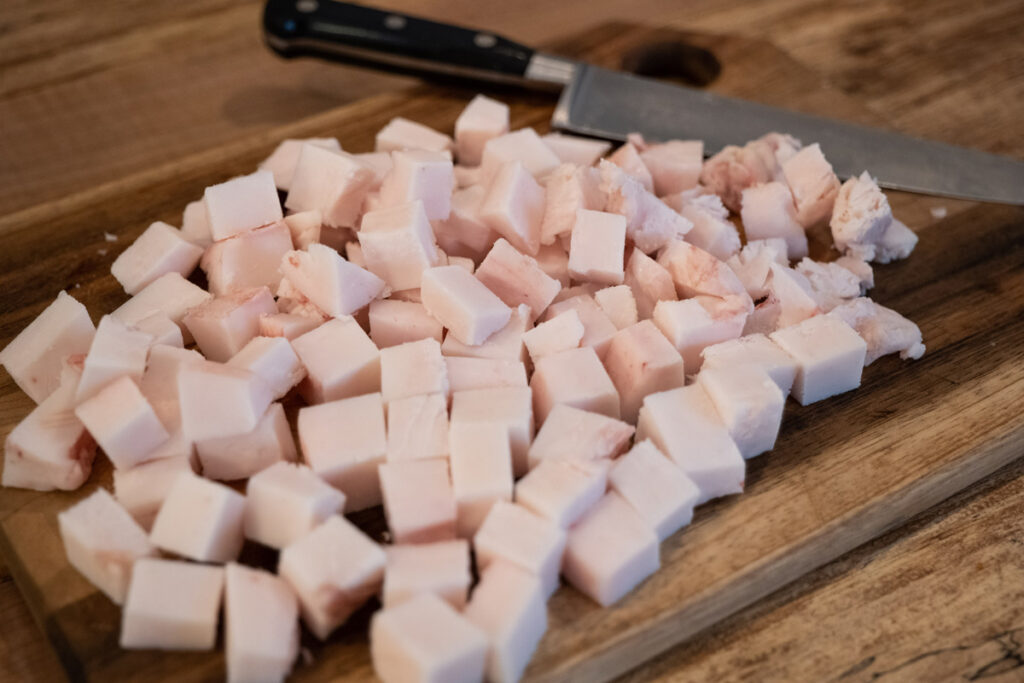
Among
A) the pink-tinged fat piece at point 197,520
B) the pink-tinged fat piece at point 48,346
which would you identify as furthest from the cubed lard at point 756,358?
the pink-tinged fat piece at point 48,346

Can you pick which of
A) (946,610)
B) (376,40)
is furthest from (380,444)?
(376,40)

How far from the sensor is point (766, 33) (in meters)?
3.17

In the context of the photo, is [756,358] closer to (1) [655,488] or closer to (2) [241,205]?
(1) [655,488]

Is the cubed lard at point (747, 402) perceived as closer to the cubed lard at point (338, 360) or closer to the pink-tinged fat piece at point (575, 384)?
the pink-tinged fat piece at point (575, 384)

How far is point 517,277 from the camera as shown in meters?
2.07

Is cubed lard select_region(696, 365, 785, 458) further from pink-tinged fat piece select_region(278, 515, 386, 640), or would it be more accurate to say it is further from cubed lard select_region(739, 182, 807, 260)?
pink-tinged fat piece select_region(278, 515, 386, 640)

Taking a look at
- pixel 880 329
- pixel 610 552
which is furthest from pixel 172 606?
pixel 880 329

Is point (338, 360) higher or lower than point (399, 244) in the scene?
lower

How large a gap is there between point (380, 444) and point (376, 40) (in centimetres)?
143

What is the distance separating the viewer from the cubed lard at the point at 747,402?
5.96 feet

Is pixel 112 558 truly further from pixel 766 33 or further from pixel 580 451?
pixel 766 33

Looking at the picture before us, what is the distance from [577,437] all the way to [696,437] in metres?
0.24

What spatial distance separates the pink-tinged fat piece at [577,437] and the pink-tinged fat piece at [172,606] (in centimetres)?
65

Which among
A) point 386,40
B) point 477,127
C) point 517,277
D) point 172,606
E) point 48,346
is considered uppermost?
point 386,40
